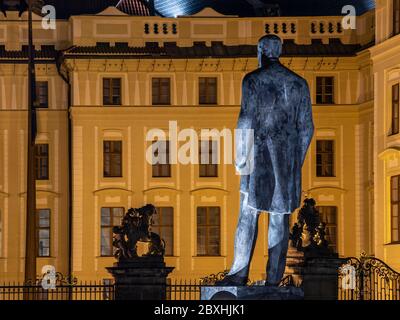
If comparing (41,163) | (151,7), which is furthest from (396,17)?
(151,7)

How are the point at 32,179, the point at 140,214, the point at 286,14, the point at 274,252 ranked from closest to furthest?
the point at 274,252 → the point at 140,214 → the point at 32,179 → the point at 286,14

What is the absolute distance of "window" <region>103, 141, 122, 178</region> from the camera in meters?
65.8

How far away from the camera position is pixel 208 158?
66.1m

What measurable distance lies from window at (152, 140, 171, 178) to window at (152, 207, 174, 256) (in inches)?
49.1

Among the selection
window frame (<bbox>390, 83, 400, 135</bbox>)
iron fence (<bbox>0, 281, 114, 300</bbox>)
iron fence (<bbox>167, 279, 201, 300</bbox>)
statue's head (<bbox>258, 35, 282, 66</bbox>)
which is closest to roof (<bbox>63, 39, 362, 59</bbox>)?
iron fence (<bbox>167, 279, 201, 300</bbox>)

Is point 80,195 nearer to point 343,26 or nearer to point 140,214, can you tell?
point 343,26

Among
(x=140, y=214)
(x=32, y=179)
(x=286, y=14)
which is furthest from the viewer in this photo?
(x=286, y=14)

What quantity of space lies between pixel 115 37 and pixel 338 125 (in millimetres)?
8464

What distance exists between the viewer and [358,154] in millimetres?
65562

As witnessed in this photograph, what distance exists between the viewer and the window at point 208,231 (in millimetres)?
65438

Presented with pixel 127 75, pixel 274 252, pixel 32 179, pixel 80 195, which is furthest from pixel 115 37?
pixel 274 252


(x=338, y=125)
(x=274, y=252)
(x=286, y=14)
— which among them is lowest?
(x=274, y=252)

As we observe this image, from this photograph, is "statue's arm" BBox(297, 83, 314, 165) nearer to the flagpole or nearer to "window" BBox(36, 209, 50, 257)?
the flagpole

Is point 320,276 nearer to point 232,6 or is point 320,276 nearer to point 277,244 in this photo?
point 277,244
